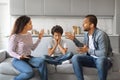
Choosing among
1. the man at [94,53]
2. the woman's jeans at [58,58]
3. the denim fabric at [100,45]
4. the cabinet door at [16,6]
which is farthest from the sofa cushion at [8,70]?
the cabinet door at [16,6]

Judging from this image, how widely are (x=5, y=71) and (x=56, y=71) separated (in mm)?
706

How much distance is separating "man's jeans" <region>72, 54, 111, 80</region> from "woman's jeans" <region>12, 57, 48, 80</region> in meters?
0.42

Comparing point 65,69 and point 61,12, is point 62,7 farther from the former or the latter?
point 65,69

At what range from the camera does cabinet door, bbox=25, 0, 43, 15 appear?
5.46 metres

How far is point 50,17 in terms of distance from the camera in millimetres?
5707

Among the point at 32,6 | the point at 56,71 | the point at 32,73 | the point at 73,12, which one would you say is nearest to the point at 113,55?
the point at 56,71

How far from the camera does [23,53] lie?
133 inches

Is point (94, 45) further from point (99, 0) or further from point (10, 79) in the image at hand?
point (99, 0)

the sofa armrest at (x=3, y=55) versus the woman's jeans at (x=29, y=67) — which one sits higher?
the sofa armrest at (x=3, y=55)

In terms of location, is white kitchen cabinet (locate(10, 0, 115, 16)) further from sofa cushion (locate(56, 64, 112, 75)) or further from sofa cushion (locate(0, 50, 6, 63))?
sofa cushion (locate(56, 64, 112, 75))

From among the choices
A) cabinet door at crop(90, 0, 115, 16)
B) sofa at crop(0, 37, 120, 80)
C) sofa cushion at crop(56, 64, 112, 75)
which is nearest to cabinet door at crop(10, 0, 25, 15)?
cabinet door at crop(90, 0, 115, 16)

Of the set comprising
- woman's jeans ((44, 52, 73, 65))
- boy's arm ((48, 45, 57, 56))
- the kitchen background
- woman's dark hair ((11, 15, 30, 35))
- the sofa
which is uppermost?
the kitchen background

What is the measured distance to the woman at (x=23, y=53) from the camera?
10.5ft

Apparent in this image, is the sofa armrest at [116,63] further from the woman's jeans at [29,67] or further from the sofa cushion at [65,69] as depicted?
the woman's jeans at [29,67]
